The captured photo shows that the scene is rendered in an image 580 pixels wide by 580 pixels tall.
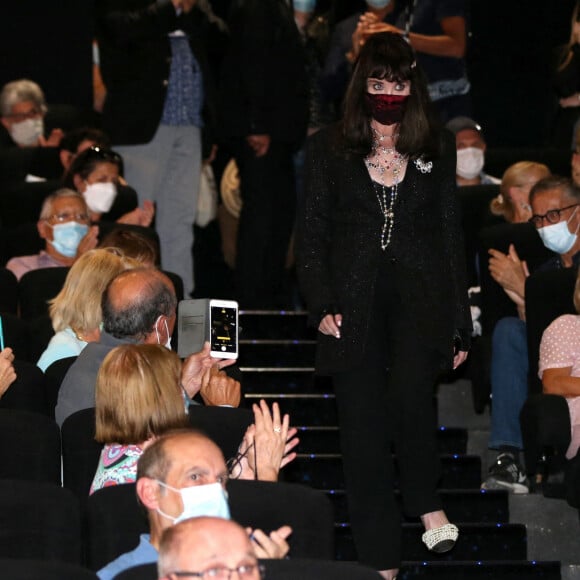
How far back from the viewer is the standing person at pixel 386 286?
14.5 feet

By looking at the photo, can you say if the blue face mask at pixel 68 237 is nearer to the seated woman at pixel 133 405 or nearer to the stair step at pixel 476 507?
the stair step at pixel 476 507

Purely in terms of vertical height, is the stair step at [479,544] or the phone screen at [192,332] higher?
the phone screen at [192,332]

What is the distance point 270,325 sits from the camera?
673 cm

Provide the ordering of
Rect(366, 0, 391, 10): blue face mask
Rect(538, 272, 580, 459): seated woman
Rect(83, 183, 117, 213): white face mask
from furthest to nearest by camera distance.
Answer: Rect(366, 0, 391, 10): blue face mask
Rect(83, 183, 117, 213): white face mask
Rect(538, 272, 580, 459): seated woman

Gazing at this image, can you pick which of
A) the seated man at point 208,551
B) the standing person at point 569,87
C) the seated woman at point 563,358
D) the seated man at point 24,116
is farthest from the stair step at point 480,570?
the seated man at point 24,116

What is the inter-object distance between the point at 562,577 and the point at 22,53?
5.49m

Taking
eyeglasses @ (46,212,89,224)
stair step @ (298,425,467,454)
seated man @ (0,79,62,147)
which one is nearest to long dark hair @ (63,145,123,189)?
eyeglasses @ (46,212,89,224)

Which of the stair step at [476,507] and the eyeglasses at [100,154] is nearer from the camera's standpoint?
the stair step at [476,507]

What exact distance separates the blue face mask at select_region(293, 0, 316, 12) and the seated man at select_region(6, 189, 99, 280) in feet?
6.10

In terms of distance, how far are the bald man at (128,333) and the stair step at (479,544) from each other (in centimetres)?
112

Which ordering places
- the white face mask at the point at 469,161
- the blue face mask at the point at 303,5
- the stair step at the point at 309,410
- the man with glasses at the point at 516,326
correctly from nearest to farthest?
the man with glasses at the point at 516,326
the stair step at the point at 309,410
the white face mask at the point at 469,161
the blue face mask at the point at 303,5

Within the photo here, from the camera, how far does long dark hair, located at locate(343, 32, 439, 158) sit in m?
4.45

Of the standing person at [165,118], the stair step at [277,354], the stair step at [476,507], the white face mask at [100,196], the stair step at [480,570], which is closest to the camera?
the stair step at [480,570]

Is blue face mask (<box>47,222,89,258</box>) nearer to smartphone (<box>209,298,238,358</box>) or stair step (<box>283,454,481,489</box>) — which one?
stair step (<box>283,454,481,489</box>)
